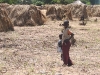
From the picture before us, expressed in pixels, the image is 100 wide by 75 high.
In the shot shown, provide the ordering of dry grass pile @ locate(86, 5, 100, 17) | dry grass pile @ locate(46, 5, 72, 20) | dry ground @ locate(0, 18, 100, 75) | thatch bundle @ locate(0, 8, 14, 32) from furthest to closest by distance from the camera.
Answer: dry grass pile @ locate(86, 5, 100, 17) → dry grass pile @ locate(46, 5, 72, 20) → thatch bundle @ locate(0, 8, 14, 32) → dry ground @ locate(0, 18, 100, 75)

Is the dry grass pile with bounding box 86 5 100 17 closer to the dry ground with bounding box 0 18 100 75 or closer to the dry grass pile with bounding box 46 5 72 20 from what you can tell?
the dry grass pile with bounding box 46 5 72 20

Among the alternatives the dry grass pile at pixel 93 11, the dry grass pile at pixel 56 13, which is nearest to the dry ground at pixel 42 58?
the dry grass pile at pixel 56 13

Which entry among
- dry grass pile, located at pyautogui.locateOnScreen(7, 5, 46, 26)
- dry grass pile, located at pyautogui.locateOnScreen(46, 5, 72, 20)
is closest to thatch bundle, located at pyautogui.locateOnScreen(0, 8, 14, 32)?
dry grass pile, located at pyautogui.locateOnScreen(7, 5, 46, 26)

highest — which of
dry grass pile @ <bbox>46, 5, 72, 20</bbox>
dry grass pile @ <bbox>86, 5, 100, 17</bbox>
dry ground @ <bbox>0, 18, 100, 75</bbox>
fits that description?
dry ground @ <bbox>0, 18, 100, 75</bbox>

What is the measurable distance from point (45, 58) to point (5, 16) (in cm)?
956

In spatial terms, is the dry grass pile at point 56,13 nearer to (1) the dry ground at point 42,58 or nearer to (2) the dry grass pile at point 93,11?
(2) the dry grass pile at point 93,11

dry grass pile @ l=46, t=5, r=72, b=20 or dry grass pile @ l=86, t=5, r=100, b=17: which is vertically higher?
dry grass pile @ l=46, t=5, r=72, b=20

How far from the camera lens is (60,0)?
62.0 m

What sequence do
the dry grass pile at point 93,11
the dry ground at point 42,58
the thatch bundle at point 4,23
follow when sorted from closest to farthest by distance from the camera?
1. the dry ground at point 42,58
2. the thatch bundle at point 4,23
3. the dry grass pile at point 93,11

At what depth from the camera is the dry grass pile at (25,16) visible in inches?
979

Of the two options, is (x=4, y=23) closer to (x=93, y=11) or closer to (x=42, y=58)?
(x=42, y=58)

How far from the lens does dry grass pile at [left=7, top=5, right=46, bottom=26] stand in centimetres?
2487

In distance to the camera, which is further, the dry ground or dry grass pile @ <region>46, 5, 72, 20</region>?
dry grass pile @ <region>46, 5, 72, 20</region>

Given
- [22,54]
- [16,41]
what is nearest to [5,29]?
[16,41]
